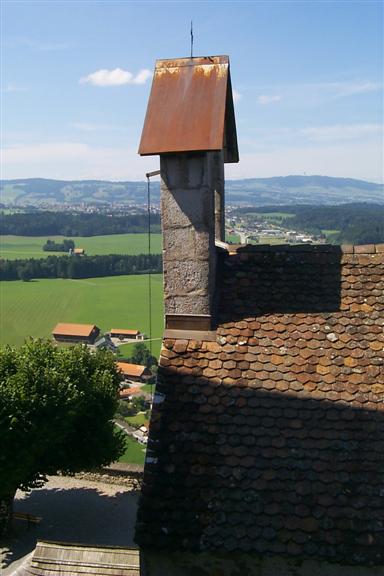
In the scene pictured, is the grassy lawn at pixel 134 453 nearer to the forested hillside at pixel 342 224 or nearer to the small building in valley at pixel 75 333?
the small building in valley at pixel 75 333

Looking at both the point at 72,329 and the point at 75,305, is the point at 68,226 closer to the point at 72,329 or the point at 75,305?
the point at 75,305

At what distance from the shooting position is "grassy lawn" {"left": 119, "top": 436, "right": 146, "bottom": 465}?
119 ft

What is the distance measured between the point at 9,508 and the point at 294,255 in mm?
12568

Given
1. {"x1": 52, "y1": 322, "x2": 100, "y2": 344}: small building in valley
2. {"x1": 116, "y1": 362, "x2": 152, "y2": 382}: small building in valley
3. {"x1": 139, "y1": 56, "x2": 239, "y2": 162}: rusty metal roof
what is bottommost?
{"x1": 116, "y1": 362, "x2": 152, "y2": 382}: small building in valley

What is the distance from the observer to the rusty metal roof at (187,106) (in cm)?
627

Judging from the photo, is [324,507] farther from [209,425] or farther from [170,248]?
[170,248]

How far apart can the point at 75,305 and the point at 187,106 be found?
279 ft

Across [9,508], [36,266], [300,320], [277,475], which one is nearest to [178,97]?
[300,320]

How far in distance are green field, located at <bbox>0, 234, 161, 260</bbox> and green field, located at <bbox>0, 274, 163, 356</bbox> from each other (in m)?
26.9

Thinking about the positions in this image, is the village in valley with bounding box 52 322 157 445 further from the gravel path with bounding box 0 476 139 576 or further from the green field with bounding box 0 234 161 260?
the green field with bounding box 0 234 161 260

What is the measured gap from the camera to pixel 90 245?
150 meters

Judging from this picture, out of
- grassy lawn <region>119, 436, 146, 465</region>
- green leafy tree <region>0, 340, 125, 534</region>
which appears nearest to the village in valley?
grassy lawn <region>119, 436, 146, 465</region>

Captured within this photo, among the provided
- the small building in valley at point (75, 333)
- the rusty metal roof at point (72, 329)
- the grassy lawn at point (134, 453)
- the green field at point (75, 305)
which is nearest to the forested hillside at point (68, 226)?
the green field at point (75, 305)

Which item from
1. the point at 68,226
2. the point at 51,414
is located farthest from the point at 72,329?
the point at 68,226
